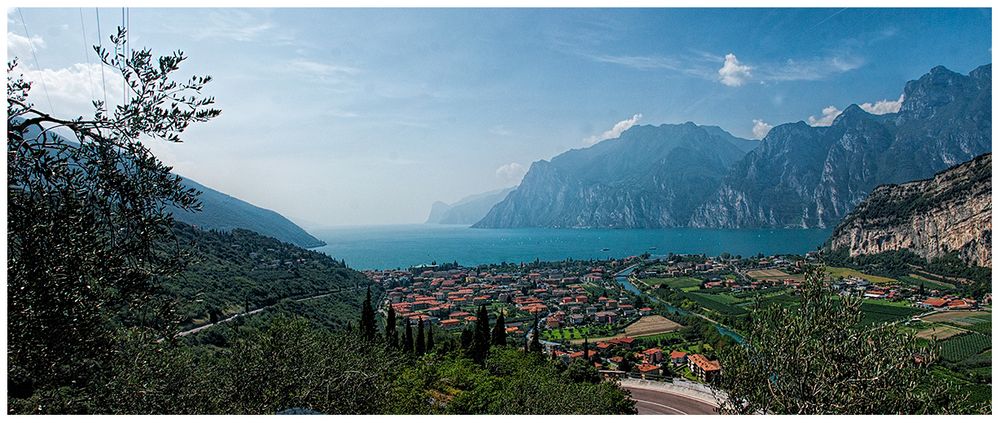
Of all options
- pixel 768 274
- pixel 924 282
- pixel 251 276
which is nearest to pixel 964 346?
pixel 924 282

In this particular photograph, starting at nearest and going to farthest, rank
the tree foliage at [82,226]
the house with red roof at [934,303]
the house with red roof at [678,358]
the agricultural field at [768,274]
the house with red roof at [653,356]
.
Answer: the tree foliage at [82,226] < the house with red roof at [678,358] < the house with red roof at [653,356] < the house with red roof at [934,303] < the agricultural field at [768,274]

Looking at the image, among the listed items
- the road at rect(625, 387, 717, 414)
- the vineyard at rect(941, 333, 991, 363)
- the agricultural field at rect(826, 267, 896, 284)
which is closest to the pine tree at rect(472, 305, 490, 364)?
the road at rect(625, 387, 717, 414)

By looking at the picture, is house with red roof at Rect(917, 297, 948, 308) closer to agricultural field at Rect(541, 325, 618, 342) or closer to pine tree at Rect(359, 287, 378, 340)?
agricultural field at Rect(541, 325, 618, 342)

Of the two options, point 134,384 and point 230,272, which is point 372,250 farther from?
point 134,384

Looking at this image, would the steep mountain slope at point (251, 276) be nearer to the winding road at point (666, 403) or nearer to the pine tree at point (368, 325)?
the pine tree at point (368, 325)

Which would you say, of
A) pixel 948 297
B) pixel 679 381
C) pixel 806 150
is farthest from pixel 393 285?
pixel 806 150

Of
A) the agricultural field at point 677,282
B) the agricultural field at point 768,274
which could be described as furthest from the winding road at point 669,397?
the agricultural field at point 677,282
